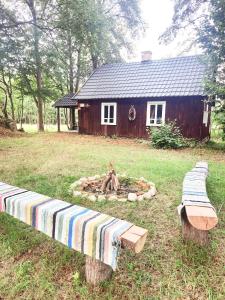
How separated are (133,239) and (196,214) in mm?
763

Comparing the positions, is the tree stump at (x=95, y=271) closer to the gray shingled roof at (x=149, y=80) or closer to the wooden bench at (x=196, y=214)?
the wooden bench at (x=196, y=214)

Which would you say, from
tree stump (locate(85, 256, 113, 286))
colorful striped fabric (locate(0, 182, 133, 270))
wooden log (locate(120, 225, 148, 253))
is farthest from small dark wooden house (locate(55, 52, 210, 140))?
tree stump (locate(85, 256, 113, 286))

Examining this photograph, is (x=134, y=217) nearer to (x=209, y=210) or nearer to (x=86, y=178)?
(x=209, y=210)

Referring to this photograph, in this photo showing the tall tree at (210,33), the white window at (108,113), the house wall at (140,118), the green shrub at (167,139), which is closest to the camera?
the tall tree at (210,33)

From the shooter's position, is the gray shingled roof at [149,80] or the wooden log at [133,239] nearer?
the wooden log at [133,239]

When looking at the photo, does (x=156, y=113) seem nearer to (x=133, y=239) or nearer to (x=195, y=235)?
(x=195, y=235)

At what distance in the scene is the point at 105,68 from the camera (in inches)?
592

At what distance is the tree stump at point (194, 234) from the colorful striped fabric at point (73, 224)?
2.71 feet

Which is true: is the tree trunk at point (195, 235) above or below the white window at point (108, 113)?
below

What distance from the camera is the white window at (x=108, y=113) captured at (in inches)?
509

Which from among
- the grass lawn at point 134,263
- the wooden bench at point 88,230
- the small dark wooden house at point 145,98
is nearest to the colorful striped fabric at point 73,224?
the wooden bench at point 88,230

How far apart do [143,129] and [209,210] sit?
32.5ft

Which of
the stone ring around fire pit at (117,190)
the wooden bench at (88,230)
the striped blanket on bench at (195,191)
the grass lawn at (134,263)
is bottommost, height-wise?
the grass lawn at (134,263)

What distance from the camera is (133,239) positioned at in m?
1.94
